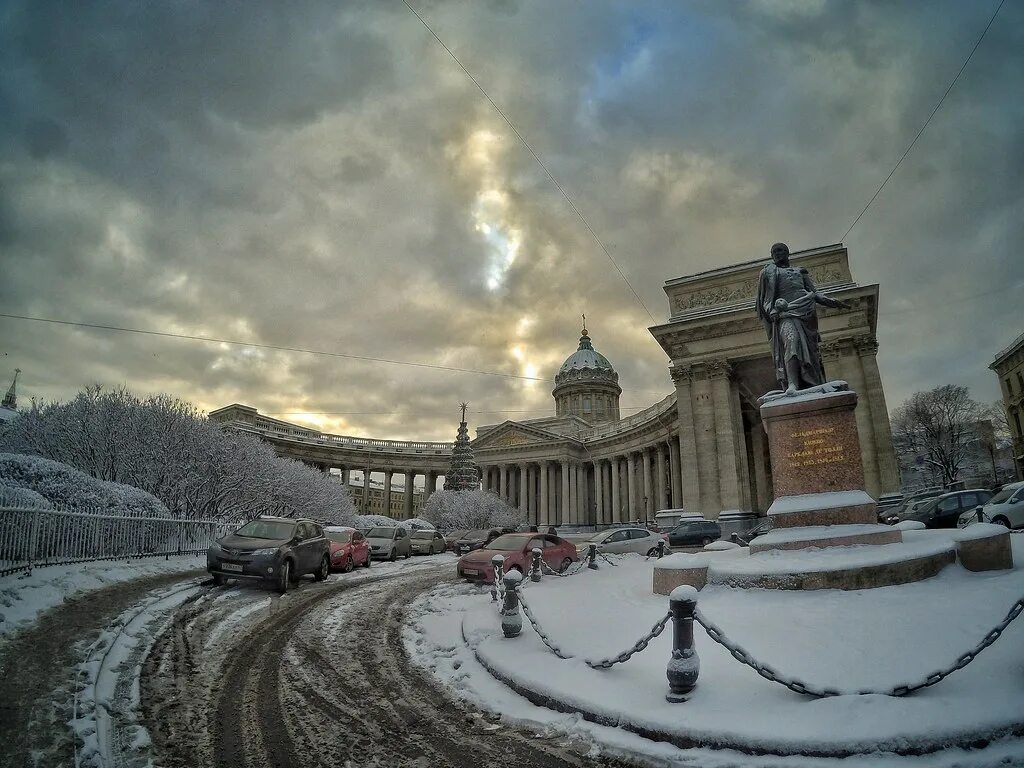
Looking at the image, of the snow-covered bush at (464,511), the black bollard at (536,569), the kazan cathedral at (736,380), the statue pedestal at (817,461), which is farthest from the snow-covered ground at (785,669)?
the snow-covered bush at (464,511)

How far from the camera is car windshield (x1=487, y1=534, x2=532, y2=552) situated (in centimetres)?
1570

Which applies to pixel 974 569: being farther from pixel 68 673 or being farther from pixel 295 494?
pixel 295 494

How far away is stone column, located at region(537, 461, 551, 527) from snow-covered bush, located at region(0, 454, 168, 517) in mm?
60010

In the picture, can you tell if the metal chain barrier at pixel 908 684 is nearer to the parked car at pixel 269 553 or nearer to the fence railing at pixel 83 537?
the parked car at pixel 269 553

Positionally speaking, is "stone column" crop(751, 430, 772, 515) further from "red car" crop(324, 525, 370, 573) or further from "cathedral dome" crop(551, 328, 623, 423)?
"cathedral dome" crop(551, 328, 623, 423)

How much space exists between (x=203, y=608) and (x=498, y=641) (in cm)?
549

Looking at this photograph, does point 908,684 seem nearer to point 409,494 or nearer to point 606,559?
point 606,559

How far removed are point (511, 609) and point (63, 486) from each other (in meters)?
13.5

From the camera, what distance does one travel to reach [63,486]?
1405 centimetres

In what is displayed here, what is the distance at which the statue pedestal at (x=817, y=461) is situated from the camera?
9.26 metres

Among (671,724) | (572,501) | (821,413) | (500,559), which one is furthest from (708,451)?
(572,501)

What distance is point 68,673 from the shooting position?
5387 mm

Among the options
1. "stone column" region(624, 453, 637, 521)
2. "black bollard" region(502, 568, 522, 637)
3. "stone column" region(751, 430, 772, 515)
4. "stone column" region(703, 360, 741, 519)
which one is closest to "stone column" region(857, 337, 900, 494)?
"stone column" region(703, 360, 741, 519)

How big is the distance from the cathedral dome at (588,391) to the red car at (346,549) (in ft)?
247
